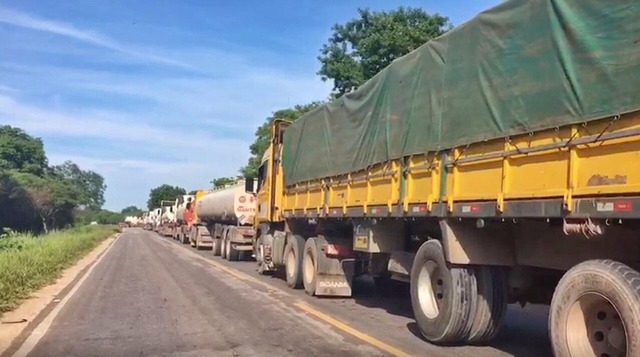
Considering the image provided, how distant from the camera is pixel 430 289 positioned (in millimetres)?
8805

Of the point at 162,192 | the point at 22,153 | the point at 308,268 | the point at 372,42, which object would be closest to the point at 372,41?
the point at 372,42

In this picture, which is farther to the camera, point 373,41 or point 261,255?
point 373,41

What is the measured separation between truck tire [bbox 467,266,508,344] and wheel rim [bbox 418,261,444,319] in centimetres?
51

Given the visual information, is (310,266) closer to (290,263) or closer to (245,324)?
(290,263)

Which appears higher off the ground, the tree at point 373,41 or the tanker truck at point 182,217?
the tree at point 373,41

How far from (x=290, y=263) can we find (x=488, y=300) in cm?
805

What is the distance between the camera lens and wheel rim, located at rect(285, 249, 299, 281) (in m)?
15.3

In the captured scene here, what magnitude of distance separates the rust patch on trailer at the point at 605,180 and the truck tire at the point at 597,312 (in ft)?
2.13

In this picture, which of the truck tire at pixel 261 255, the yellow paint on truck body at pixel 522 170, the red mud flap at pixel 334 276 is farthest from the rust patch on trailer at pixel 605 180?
the truck tire at pixel 261 255

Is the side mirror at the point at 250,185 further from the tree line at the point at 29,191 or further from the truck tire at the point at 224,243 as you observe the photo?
the tree line at the point at 29,191

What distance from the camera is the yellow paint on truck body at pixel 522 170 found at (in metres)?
5.58

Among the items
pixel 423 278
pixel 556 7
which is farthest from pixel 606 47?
pixel 423 278

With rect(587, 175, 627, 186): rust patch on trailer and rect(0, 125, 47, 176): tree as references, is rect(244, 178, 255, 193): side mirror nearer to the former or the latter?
rect(587, 175, 627, 186): rust patch on trailer

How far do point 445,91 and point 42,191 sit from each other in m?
68.8
